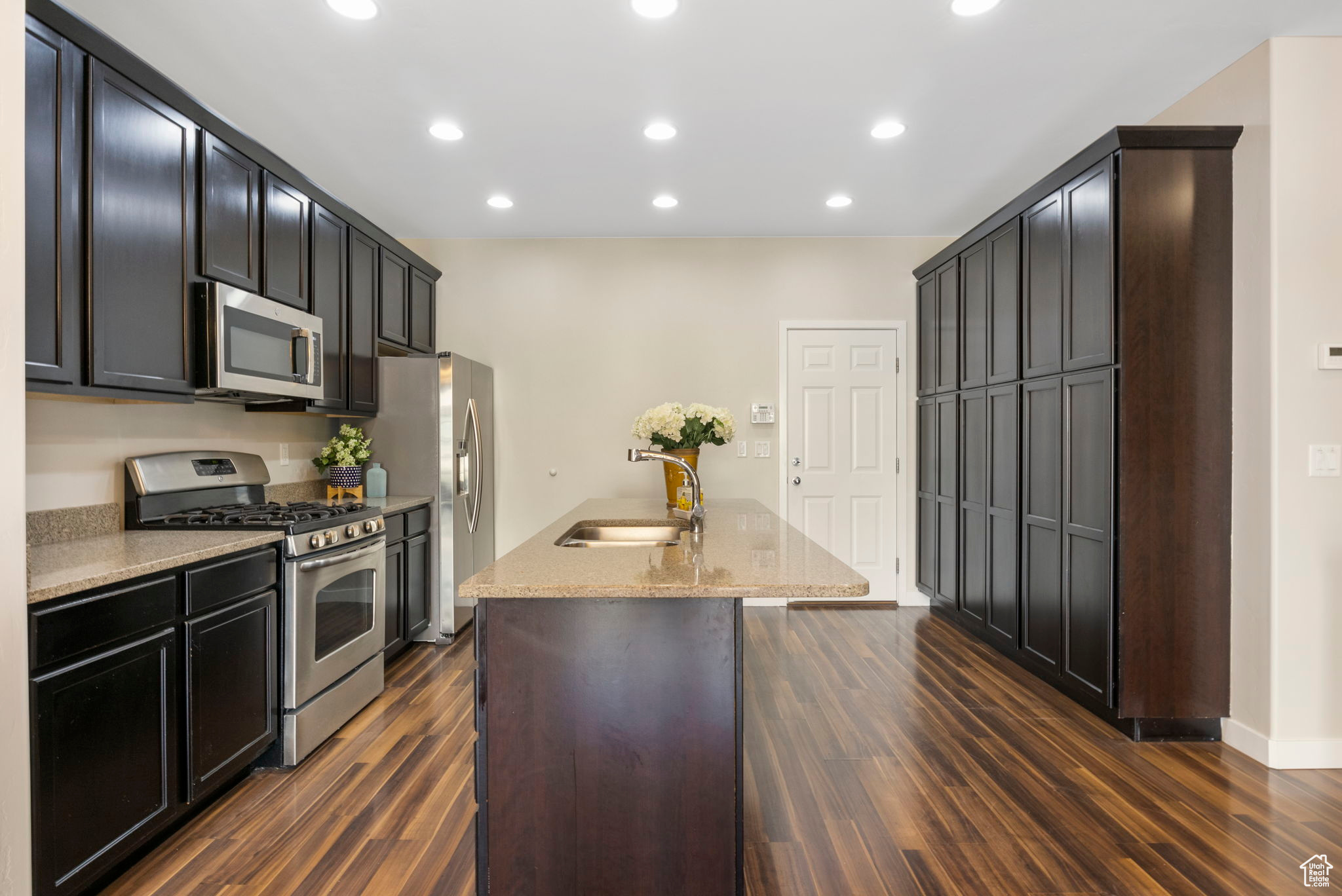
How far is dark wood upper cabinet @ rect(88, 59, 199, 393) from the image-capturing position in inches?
A: 80.4

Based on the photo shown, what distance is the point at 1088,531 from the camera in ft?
9.42

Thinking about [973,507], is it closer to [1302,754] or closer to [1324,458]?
[1324,458]

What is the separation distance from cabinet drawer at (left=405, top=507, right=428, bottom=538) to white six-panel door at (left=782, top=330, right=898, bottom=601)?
247cm

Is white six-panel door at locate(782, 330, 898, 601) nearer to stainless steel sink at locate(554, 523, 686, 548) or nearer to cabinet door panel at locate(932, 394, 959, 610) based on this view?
cabinet door panel at locate(932, 394, 959, 610)

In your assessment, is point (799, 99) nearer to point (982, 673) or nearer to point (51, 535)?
point (982, 673)

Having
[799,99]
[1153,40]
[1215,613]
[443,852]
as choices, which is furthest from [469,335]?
[1215,613]

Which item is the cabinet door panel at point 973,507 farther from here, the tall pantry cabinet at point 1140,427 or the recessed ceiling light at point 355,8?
the recessed ceiling light at point 355,8

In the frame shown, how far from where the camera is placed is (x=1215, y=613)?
2680 millimetres

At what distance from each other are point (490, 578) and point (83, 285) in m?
1.60

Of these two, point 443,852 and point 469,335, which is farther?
point 469,335

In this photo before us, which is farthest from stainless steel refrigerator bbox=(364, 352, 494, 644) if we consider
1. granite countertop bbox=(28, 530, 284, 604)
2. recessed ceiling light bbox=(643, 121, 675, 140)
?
recessed ceiling light bbox=(643, 121, 675, 140)

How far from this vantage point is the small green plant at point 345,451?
12.6 feet

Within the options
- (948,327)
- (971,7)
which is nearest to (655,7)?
(971,7)

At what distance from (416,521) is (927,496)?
3337 mm
